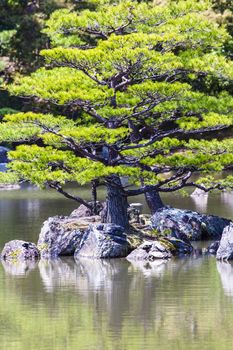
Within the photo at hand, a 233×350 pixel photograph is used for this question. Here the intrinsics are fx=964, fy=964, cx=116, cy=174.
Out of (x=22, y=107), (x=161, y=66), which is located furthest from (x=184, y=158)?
(x=22, y=107)

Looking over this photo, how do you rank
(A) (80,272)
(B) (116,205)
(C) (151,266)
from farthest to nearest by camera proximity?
(B) (116,205)
(C) (151,266)
(A) (80,272)

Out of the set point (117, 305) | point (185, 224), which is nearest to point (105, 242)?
point (185, 224)

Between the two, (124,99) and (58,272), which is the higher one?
(124,99)

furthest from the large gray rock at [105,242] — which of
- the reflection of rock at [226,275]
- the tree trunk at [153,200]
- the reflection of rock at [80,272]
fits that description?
the tree trunk at [153,200]

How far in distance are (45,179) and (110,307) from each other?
6709 mm

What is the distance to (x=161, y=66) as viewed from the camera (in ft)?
71.9

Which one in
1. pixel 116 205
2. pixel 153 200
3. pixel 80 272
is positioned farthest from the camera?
pixel 153 200

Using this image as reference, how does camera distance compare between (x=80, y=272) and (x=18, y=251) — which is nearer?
(x=80, y=272)

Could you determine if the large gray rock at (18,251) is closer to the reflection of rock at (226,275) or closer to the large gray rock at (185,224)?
the large gray rock at (185,224)

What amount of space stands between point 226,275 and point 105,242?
375 centimetres

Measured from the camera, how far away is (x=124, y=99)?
2231 cm

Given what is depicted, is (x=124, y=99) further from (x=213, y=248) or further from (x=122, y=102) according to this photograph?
(x=213, y=248)

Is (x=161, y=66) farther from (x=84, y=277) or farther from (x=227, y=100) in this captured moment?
(x=84, y=277)

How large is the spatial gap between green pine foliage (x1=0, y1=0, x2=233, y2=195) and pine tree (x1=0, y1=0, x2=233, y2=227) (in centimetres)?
2
